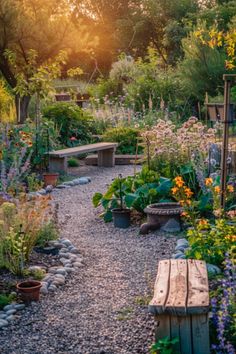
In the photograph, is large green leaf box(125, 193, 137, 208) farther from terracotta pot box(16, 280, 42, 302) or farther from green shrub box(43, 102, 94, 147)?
green shrub box(43, 102, 94, 147)

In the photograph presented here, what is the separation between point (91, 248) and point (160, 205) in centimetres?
104

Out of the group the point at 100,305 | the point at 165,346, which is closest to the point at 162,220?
the point at 100,305

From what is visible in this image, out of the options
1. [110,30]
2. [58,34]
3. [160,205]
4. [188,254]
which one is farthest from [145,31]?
[188,254]

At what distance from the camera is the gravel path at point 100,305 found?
377 cm

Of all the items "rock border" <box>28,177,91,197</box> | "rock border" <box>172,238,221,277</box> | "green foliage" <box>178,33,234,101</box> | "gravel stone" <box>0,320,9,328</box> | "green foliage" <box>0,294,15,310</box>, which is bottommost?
"rock border" <box>28,177,91,197</box>

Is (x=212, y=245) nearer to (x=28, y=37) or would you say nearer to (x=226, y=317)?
(x=226, y=317)

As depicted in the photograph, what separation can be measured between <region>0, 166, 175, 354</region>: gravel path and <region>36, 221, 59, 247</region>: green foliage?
293 millimetres

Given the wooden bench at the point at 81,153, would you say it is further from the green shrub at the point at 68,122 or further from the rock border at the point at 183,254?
the rock border at the point at 183,254

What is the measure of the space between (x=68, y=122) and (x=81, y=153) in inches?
73.0

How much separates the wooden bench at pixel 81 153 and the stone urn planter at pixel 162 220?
13.0 ft

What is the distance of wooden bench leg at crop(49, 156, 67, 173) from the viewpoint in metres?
10.4

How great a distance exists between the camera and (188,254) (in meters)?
4.79

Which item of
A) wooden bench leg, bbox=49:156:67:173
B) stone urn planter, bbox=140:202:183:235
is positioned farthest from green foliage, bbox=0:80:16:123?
stone urn planter, bbox=140:202:183:235

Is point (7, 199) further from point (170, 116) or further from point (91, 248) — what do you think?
point (170, 116)
